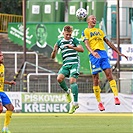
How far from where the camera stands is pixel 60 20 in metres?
43.8

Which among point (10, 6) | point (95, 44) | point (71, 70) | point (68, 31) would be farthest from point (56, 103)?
point (10, 6)

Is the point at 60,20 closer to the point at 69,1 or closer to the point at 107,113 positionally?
the point at 69,1

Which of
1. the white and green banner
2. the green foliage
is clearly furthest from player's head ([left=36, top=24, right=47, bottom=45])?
the green foliage

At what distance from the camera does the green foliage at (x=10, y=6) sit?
168 ft

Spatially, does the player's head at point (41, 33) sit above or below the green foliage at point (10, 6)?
below

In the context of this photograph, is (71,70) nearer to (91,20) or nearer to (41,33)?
(91,20)

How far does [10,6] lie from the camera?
51.6 meters

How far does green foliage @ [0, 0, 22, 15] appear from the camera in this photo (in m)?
51.2

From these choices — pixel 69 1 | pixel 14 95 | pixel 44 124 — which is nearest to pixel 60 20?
pixel 69 1

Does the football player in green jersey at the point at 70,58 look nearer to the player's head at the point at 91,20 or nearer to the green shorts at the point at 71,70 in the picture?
the green shorts at the point at 71,70

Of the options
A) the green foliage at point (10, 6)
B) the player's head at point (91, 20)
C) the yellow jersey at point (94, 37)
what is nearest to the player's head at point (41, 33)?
the green foliage at point (10, 6)

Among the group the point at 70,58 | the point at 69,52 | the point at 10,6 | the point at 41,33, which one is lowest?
the point at 70,58

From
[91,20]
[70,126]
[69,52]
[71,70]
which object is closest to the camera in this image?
[91,20]

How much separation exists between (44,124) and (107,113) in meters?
8.87
